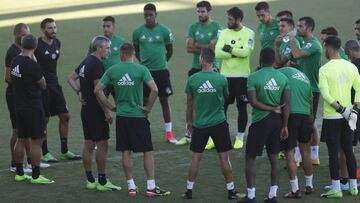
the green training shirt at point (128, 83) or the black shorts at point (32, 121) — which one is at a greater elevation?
the green training shirt at point (128, 83)

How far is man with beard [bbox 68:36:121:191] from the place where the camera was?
→ 1017cm

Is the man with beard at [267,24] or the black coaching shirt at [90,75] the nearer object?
the black coaching shirt at [90,75]

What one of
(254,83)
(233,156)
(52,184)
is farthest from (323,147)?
(52,184)

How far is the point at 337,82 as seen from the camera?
9.65 m

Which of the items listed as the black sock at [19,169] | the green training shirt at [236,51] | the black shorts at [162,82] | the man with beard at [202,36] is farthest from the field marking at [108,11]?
the black sock at [19,169]

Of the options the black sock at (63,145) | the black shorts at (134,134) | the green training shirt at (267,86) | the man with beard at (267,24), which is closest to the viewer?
the green training shirt at (267,86)

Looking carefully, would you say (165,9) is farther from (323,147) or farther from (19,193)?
(19,193)

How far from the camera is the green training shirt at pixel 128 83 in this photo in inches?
383

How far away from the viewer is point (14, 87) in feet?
34.8

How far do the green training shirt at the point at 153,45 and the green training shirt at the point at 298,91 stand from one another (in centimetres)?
361

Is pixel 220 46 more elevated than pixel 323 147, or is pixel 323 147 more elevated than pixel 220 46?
pixel 220 46

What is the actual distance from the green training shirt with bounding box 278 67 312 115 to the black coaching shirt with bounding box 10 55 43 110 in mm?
3245

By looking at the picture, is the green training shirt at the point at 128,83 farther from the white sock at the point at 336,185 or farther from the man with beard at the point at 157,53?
the man with beard at the point at 157,53

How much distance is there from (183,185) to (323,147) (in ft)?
9.95
